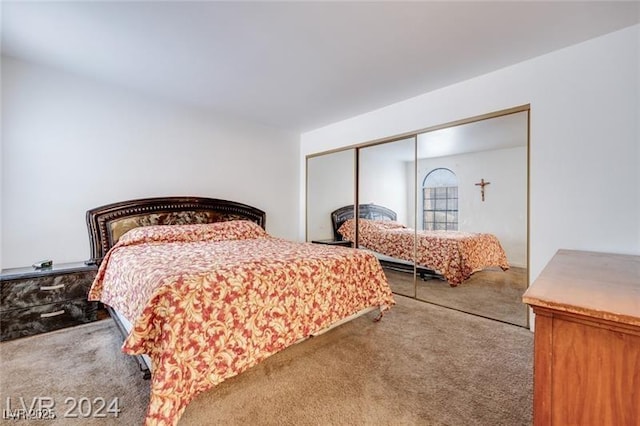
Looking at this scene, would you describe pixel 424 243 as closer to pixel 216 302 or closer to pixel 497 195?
pixel 497 195

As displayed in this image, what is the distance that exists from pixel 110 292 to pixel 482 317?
338 cm

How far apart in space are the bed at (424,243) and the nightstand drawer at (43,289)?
316 centimetres

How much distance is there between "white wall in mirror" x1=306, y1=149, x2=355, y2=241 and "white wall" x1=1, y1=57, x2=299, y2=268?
1.30m

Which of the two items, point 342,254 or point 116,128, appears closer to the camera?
point 342,254

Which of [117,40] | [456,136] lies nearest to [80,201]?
[117,40]

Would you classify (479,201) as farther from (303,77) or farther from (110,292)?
(110,292)

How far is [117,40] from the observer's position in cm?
219

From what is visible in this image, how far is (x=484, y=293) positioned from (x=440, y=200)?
43.8 inches

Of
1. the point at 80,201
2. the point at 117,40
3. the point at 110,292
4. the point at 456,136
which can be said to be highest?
the point at 117,40

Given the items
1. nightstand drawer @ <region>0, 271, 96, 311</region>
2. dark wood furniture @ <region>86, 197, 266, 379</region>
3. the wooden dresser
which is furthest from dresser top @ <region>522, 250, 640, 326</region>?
nightstand drawer @ <region>0, 271, 96, 311</region>

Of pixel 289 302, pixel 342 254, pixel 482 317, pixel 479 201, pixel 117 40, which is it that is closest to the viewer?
pixel 289 302

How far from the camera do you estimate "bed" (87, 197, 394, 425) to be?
133 centimetres

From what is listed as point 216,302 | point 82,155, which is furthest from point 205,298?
point 82,155

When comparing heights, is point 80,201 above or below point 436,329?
above
